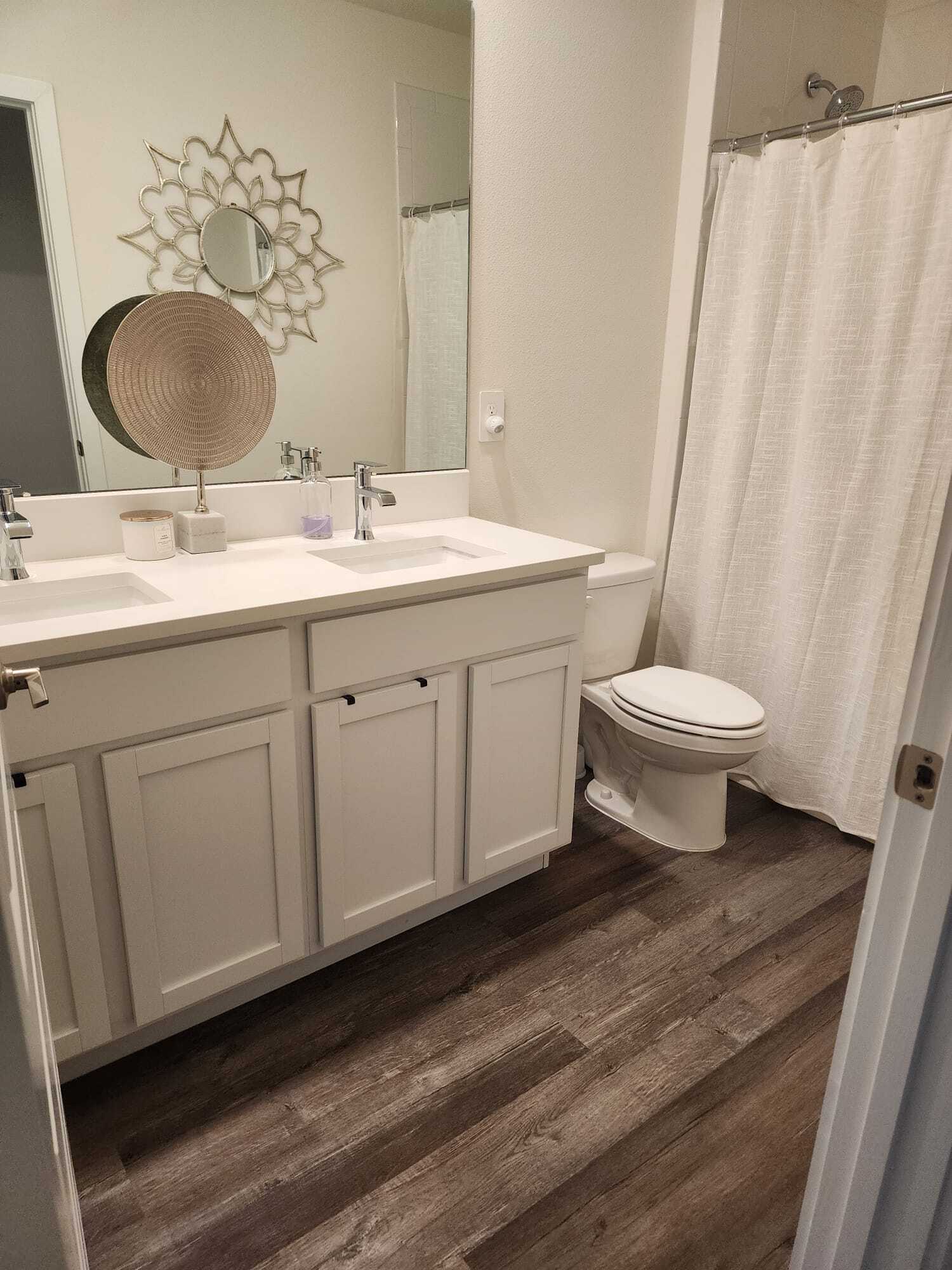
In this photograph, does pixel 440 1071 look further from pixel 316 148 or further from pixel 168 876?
pixel 316 148

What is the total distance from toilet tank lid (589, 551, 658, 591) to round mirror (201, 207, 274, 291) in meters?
1.10

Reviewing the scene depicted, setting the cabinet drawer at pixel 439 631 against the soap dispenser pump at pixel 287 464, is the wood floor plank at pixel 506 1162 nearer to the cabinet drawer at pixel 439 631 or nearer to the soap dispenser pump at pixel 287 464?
the cabinet drawer at pixel 439 631

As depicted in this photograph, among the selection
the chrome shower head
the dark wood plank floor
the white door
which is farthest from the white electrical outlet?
the white door

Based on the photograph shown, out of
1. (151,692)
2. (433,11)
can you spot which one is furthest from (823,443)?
(151,692)

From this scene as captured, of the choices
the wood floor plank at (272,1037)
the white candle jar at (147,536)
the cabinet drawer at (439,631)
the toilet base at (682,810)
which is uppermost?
the white candle jar at (147,536)

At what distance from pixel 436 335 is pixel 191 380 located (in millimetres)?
658

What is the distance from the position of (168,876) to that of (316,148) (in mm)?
1526

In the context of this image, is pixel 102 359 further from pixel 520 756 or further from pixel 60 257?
pixel 520 756

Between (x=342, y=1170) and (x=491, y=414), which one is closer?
(x=342, y=1170)

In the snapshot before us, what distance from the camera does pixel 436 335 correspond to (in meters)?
2.12

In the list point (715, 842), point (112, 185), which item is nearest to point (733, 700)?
point (715, 842)

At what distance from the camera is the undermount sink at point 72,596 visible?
4.98 feet

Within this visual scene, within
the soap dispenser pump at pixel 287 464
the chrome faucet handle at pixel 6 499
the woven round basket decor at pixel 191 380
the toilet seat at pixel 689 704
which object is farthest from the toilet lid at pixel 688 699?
the chrome faucet handle at pixel 6 499

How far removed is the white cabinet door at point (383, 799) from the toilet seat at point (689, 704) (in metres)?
0.66
